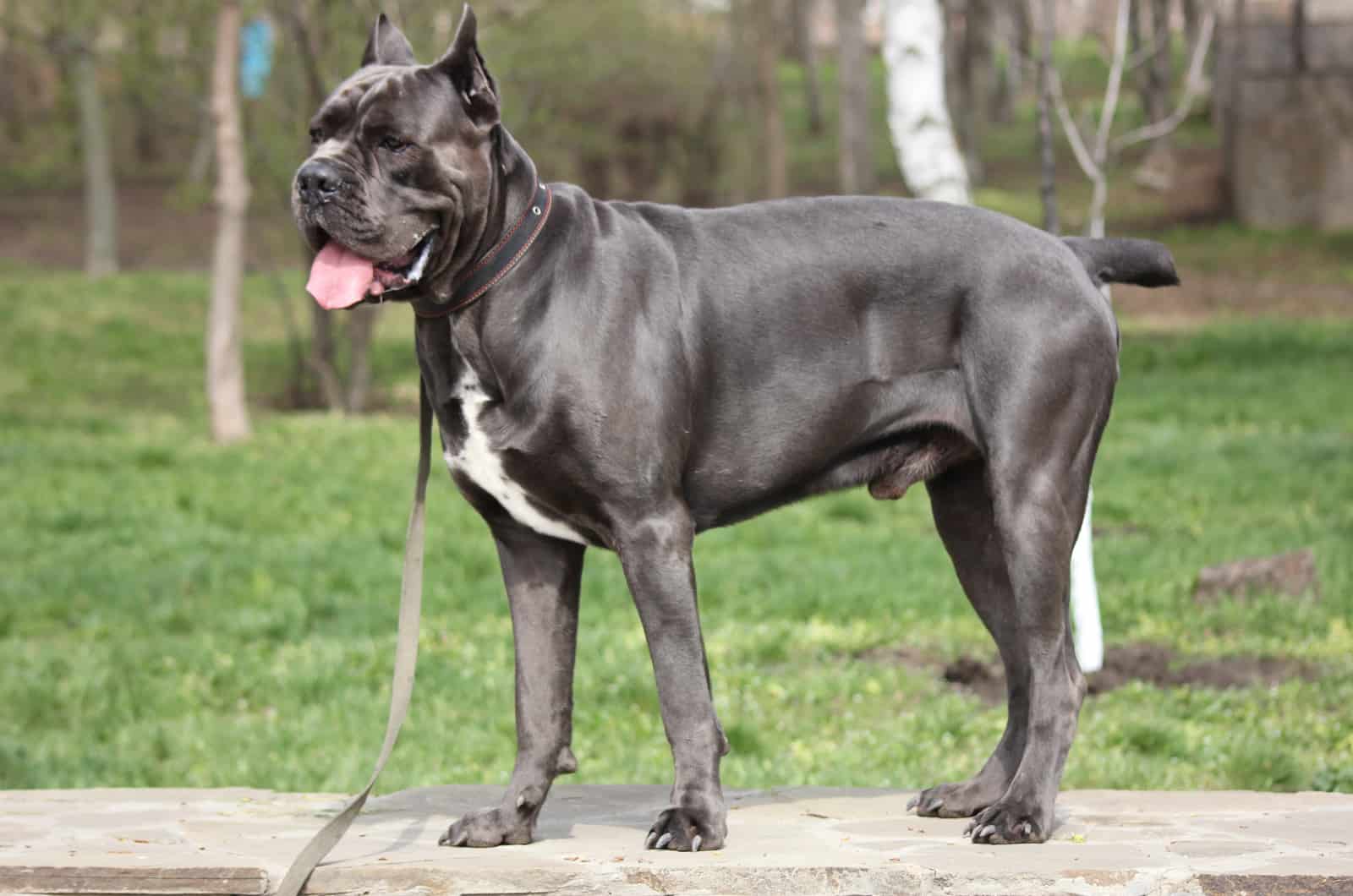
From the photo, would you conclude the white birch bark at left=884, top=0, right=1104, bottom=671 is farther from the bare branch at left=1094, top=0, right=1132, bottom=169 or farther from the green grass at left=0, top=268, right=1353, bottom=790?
the green grass at left=0, top=268, right=1353, bottom=790

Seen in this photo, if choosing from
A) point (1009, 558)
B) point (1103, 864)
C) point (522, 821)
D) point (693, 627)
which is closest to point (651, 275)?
point (693, 627)

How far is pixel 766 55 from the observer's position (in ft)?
84.6

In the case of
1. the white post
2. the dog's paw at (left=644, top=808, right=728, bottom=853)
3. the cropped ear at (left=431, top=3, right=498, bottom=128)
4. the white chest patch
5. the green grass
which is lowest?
the green grass

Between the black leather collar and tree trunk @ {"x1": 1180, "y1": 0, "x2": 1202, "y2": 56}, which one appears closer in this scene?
the black leather collar

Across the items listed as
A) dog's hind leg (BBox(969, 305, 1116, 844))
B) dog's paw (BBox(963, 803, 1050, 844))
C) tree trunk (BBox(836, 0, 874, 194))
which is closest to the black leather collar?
dog's hind leg (BBox(969, 305, 1116, 844))

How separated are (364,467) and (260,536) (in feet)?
7.90

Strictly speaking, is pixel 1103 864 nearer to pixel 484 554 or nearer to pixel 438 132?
pixel 438 132

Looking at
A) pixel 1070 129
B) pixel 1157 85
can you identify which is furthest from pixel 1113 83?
pixel 1157 85

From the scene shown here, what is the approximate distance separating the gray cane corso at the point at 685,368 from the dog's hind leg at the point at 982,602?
16mm

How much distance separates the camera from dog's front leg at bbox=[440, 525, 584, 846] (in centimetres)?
440

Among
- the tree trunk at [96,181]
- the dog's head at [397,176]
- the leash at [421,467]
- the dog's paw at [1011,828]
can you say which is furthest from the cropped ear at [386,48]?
the tree trunk at [96,181]

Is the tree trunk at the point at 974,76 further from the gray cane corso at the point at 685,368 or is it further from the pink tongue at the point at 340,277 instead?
the pink tongue at the point at 340,277

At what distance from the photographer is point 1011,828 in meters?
4.23

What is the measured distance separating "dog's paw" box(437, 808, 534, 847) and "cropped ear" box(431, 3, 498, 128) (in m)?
1.70
